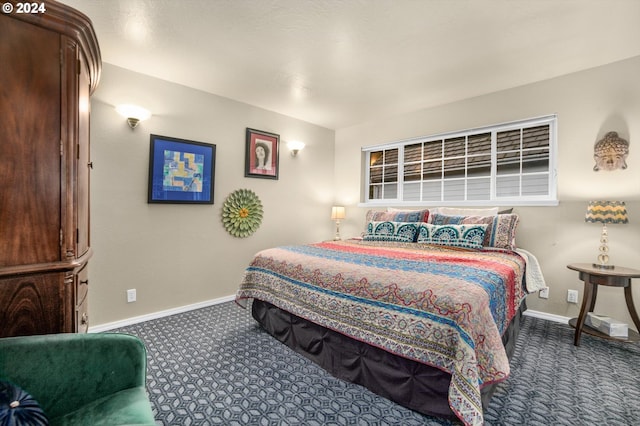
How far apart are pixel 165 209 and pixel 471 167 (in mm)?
3703

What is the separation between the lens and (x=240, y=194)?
3.79m

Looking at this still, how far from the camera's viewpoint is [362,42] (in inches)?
94.6

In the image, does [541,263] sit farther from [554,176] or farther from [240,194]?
[240,194]

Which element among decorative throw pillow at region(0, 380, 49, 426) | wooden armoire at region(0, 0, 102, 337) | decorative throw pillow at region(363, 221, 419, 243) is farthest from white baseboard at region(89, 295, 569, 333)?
decorative throw pillow at region(0, 380, 49, 426)

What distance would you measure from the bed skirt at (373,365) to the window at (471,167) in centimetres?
159

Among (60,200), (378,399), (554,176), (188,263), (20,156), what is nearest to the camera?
(20,156)

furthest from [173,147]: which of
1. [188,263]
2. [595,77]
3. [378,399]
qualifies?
[595,77]

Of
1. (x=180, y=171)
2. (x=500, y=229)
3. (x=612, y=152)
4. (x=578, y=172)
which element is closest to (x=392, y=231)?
(x=500, y=229)

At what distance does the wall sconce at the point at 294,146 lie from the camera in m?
4.31

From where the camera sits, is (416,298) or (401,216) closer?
(416,298)

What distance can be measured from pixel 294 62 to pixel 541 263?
3.27 meters

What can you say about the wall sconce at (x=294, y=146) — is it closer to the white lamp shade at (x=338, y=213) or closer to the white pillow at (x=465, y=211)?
the white lamp shade at (x=338, y=213)

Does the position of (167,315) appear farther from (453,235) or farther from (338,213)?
(453,235)

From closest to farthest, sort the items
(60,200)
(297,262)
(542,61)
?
(60,200) < (297,262) < (542,61)
